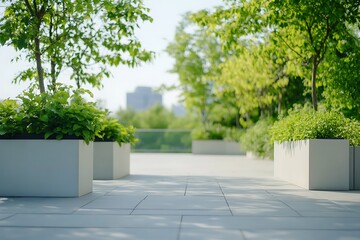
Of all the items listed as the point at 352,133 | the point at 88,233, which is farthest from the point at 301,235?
the point at 352,133

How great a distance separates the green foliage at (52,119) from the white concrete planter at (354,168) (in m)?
5.02

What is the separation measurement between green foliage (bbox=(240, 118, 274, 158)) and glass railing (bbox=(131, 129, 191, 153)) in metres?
9.58

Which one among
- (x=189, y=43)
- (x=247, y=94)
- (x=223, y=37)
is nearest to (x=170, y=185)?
(x=223, y=37)

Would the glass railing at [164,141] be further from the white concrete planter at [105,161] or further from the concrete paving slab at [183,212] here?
the concrete paving slab at [183,212]

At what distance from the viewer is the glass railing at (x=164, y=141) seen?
1264 inches

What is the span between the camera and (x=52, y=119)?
8.09 meters

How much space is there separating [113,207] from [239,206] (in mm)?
1805

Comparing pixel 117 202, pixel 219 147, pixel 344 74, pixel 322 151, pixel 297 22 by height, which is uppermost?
pixel 297 22

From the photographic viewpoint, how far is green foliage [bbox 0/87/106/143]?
7992 mm

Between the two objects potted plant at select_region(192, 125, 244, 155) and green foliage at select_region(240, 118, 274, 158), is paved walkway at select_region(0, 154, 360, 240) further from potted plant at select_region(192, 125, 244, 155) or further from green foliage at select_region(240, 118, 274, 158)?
potted plant at select_region(192, 125, 244, 155)

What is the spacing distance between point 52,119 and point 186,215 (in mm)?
3302

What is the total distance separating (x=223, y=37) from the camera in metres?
12.8

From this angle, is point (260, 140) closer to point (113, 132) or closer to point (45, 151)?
point (113, 132)

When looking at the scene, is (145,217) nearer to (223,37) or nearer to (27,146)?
(27,146)
